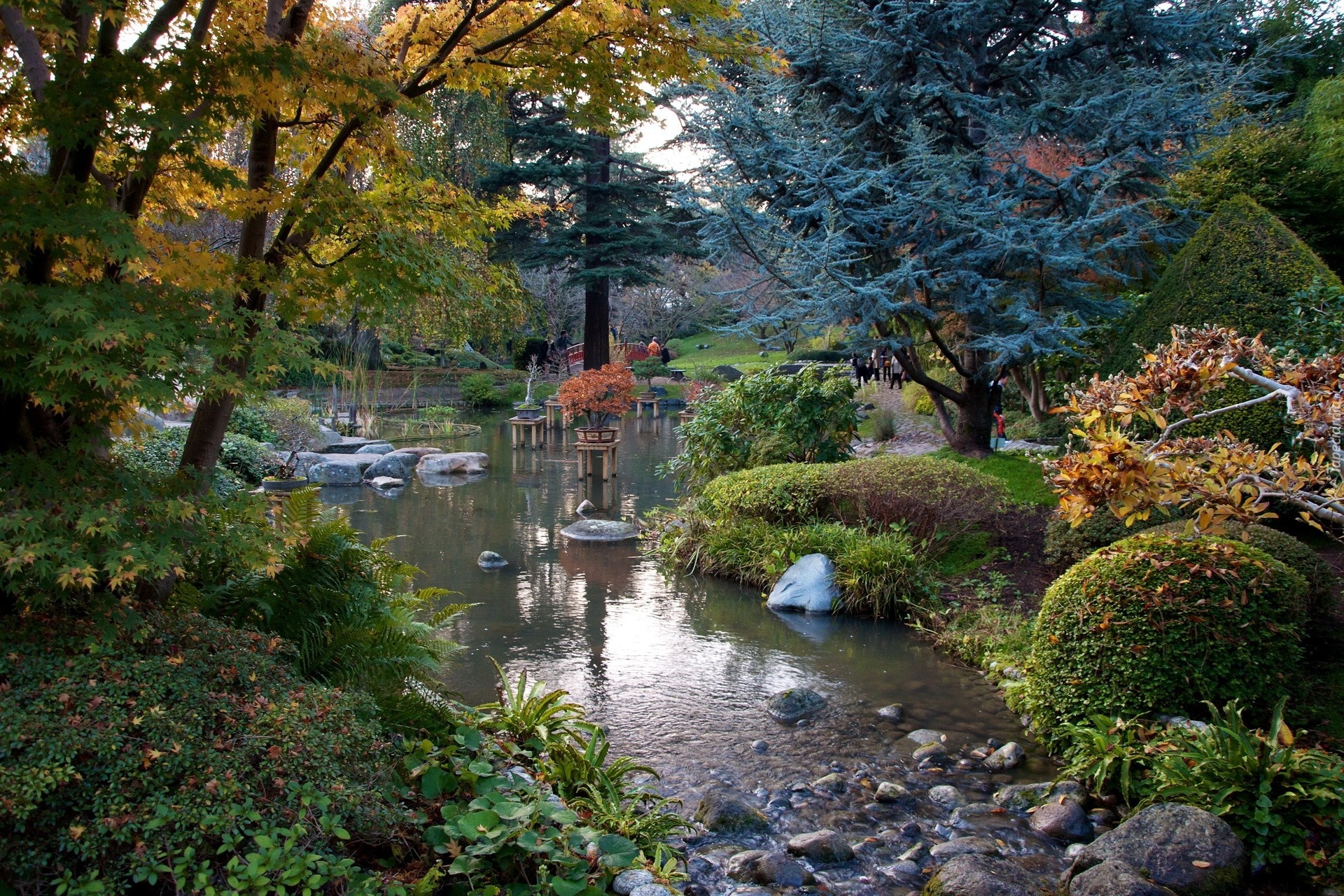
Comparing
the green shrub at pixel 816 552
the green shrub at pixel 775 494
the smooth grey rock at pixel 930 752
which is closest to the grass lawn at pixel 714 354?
the green shrub at pixel 775 494

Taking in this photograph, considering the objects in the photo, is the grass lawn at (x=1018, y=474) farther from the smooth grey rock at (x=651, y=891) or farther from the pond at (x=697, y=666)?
the smooth grey rock at (x=651, y=891)

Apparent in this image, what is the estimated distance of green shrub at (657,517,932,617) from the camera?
7148mm

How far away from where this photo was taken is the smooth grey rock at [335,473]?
42.0 feet

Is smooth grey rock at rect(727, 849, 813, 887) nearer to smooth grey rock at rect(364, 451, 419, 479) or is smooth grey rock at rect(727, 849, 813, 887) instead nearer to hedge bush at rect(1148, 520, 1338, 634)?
hedge bush at rect(1148, 520, 1338, 634)

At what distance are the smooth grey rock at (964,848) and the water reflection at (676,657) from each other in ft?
2.99

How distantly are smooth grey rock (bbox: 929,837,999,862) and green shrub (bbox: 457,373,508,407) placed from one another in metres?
23.9

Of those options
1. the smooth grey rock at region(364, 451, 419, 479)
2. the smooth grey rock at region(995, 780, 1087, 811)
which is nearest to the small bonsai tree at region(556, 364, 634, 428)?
the smooth grey rock at region(364, 451, 419, 479)

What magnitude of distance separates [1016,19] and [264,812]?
10.6m

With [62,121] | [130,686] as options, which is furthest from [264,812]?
[62,121]

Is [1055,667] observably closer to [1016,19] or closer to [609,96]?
[609,96]

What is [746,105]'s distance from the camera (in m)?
9.45

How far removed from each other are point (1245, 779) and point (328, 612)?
3.96m

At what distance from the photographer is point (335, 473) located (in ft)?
42.8

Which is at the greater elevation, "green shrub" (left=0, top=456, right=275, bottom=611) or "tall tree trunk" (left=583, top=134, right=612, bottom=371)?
"tall tree trunk" (left=583, top=134, right=612, bottom=371)
